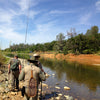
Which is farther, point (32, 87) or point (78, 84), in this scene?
point (78, 84)

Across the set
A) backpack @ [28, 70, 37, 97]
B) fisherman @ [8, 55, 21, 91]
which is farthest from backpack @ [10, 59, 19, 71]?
backpack @ [28, 70, 37, 97]

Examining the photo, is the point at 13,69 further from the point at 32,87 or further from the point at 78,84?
the point at 78,84

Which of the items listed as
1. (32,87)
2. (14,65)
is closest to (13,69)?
(14,65)

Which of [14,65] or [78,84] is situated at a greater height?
[14,65]

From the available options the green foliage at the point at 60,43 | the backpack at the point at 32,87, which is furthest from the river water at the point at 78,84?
the green foliage at the point at 60,43

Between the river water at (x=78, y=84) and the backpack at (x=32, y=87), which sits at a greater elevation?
the backpack at (x=32, y=87)

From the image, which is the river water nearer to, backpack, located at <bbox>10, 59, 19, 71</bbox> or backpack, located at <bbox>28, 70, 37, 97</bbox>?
backpack, located at <bbox>10, 59, 19, 71</bbox>

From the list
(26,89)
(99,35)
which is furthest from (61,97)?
(99,35)

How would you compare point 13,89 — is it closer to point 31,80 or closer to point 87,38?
point 31,80

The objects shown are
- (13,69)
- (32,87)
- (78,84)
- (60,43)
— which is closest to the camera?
(32,87)

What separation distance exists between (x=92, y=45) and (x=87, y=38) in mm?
3066

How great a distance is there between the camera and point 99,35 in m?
40.8

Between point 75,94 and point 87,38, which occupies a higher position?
point 87,38

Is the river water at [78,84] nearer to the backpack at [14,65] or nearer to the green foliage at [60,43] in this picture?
the backpack at [14,65]
